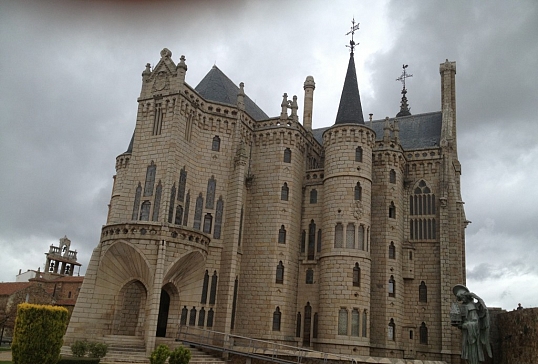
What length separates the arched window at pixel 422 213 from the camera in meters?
39.9

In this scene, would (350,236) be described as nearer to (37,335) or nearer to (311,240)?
(311,240)

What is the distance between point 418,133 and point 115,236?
2829 centimetres

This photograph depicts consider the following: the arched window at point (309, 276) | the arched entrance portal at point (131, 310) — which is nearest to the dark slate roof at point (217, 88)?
the arched window at point (309, 276)

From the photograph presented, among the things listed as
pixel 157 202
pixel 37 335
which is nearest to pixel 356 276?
pixel 157 202

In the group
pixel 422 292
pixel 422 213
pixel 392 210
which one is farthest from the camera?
pixel 422 213

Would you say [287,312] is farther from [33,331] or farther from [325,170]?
[33,331]

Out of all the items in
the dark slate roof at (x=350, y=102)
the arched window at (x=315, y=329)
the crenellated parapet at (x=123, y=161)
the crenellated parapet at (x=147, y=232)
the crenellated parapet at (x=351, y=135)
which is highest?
the dark slate roof at (x=350, y=102)

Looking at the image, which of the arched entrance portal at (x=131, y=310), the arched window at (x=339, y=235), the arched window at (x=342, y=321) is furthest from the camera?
the arched window at (x=339, y=235)

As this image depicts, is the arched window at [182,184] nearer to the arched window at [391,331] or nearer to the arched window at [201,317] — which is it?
the arched window at [201,317]

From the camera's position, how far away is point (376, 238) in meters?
38.5

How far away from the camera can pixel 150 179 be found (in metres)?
32.6

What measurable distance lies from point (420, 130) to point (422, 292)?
14812 mm

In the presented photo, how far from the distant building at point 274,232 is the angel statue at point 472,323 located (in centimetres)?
1139

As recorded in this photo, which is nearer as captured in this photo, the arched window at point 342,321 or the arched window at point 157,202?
the arched window at point 157,202
